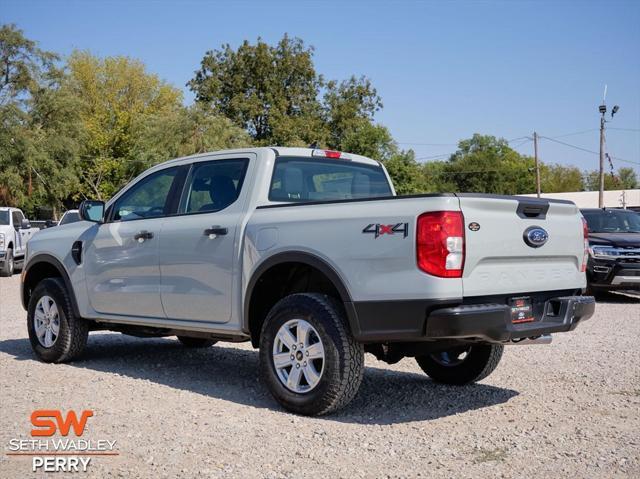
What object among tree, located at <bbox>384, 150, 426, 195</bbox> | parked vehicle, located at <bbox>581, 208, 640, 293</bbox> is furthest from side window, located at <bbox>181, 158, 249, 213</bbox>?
tree, located at <bbox>384, 150, 426, 195</bbox>

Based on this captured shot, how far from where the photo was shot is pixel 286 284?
239 inches

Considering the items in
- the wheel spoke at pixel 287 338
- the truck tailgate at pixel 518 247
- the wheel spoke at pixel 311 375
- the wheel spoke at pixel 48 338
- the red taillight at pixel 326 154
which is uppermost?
the red taillight at pixel 326 154

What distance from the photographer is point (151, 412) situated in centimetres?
570

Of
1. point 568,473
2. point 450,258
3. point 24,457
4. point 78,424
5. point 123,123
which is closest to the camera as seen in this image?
point 568,473

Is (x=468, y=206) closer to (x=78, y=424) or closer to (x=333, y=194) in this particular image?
(x=333, y=194)

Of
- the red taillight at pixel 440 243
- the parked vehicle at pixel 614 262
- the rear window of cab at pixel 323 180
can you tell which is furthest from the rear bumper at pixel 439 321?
the parked vehicle at pixel 614 262

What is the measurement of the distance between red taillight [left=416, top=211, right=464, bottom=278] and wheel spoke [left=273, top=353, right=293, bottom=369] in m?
1.27

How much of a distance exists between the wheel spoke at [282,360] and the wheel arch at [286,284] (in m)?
0.45

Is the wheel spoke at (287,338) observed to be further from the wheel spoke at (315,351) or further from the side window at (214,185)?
the side window at (214,185)

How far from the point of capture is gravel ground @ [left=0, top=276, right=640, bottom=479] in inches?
175

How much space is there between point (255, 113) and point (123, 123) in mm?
12851

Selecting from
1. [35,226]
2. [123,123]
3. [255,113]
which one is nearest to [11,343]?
[35,226]

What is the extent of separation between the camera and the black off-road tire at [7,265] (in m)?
21.4

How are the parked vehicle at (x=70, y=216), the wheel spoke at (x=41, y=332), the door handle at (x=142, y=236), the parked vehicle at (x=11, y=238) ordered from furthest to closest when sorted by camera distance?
1. the parked vehicle at (x=70, y=216)
2. the parked vehicle at (x=11, y=238)
3. the wheel spoke at (x=41, y=332)
4. the door handle at (x=142, y=236)
